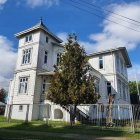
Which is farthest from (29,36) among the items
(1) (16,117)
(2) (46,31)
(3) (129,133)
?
(3) (129,133)

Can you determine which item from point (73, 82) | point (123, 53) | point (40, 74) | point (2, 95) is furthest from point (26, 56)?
point (2, 95)

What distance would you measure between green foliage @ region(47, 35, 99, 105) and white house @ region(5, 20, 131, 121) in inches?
212

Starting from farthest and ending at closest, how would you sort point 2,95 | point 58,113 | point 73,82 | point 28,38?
point 2,95
point 28,38
point 58,113
point 73,82

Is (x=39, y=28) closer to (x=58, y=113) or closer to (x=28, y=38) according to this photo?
(x=28, y=38)

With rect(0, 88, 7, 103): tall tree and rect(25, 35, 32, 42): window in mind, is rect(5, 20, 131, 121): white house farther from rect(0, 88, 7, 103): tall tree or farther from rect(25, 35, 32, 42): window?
rect(0, 88, 7, 103): tall tree

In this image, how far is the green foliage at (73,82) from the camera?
16.7 metres

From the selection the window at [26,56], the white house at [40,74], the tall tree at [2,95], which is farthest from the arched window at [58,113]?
the tall tree at [2,95]

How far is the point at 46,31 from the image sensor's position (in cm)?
2861

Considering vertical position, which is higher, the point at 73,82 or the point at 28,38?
the point at 28,38

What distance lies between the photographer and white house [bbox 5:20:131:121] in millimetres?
25000

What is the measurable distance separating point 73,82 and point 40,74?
9.80 m

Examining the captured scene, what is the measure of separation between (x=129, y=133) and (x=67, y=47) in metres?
8.81

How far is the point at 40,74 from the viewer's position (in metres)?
25.9

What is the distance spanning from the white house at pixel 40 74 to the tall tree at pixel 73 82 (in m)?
5.36
